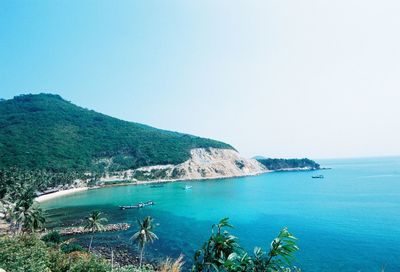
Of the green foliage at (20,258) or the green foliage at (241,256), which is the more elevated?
the green foliage at (241,256)

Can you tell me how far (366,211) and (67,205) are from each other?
8808 cm

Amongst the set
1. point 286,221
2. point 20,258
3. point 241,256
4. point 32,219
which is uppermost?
point 241,256

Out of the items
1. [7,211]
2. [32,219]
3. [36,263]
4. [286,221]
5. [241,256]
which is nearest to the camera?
[241,256]

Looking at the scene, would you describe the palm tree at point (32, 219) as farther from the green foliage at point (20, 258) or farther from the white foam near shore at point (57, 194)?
the white foam near shore at point (57, 194)

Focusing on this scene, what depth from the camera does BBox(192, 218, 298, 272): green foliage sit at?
7.70m

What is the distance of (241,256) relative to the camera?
338 inches

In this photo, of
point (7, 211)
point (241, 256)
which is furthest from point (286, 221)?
point (241, 256)

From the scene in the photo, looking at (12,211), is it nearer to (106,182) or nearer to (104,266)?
(104,266)

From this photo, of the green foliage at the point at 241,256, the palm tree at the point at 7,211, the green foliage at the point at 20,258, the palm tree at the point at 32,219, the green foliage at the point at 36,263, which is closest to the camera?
the green foliage at the point at 241,256

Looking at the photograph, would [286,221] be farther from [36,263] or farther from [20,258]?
[20,258]

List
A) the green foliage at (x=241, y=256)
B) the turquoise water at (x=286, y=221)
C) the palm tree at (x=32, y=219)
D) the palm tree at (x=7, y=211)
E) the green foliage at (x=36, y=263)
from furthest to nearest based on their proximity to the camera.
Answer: the palm tree at (x=7, y=211), the palm tree at (x=32, y=219), the turquoise water at (x=286, y=221), the green foliage at (x=36, y=263), the green foliage at (x=241, y=256)

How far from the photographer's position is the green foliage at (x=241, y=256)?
770cm

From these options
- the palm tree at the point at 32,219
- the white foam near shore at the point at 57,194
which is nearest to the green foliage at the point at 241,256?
the palm tree at the point at 32,219

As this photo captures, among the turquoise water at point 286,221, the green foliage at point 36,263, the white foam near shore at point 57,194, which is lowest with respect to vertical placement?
the turquoise water at point 286,221
